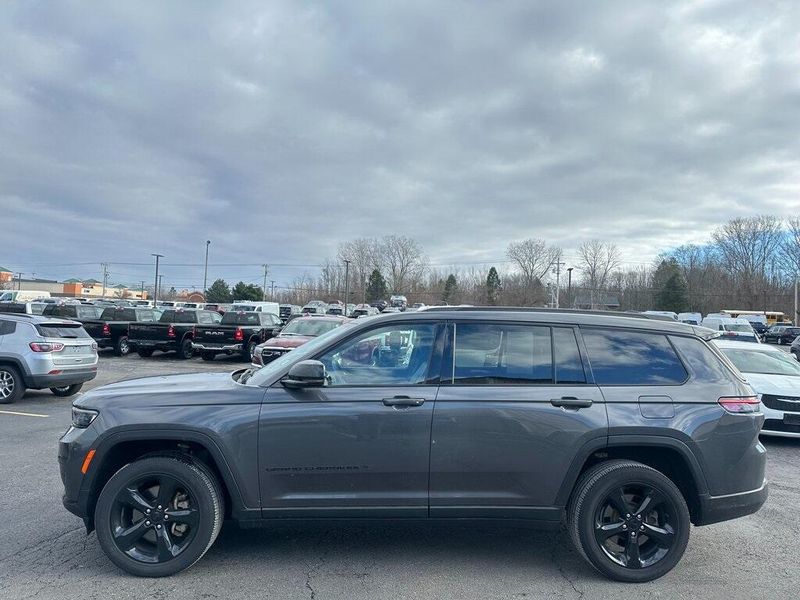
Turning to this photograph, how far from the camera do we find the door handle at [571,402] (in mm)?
3787

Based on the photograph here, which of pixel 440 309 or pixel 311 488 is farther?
pixel 440 309

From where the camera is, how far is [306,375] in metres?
3.67

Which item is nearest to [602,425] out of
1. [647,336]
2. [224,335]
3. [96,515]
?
[647,336]

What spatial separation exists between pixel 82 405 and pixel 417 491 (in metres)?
2.48

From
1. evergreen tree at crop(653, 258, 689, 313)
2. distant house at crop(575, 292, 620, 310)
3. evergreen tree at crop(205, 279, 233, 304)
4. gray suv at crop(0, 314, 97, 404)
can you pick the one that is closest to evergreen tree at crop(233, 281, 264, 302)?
evergreen tree at crop(205, 279, 233, 304)

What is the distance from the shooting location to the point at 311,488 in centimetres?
372

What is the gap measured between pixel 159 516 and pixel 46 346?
8.03 meters

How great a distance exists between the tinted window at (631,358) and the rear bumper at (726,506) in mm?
868

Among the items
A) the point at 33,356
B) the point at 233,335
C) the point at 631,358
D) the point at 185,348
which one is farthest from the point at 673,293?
the point at 631,358

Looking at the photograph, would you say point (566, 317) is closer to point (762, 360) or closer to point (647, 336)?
point (647, 336)

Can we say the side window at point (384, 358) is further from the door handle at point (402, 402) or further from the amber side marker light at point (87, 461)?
the amber side marker light at point (87, 461)

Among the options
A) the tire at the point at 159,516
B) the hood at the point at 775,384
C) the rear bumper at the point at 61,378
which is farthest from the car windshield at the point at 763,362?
the rear bumper at the point at 61,378

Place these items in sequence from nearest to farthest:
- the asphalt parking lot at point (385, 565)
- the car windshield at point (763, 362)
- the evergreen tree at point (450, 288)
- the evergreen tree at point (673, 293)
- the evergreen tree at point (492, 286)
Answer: the asphalt parking lot at point (385, 565), the car windshield at point (763, 362), the evergreen tree at point (492, 286), the evergreen tree at point (450, 288), the evergreen tree at point (673, 293)

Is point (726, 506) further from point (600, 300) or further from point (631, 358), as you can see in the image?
point (600, 300)
